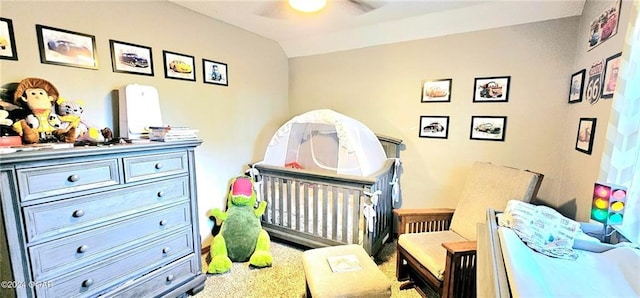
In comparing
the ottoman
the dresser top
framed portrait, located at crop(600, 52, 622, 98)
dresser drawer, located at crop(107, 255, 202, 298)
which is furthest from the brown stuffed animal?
framed portrait, located at crop(600, 52, 622, 98)

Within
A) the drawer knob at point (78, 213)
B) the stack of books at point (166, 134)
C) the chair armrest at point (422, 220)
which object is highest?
the stack of books at point (166, 134)

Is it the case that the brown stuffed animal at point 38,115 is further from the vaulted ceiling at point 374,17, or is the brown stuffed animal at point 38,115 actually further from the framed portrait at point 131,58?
the vaulted ceiling at point 374,17

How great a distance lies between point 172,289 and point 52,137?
51.1 inches

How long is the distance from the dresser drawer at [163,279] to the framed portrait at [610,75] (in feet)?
9.75

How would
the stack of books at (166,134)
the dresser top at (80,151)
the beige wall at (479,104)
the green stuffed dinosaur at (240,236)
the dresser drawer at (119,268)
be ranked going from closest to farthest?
the dresser top at (80,151) < the dresser drawer at (119,268) < the stack of books at (166,134) < the beige wall at (479,104) < the green stuffed dinosaur at (240,236)

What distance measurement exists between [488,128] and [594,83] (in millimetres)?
839

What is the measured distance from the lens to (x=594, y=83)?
5.56 ft

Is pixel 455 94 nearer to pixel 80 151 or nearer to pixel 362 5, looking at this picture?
pixel 362 5

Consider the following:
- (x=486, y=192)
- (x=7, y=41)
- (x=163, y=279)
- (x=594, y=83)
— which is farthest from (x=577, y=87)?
(x=7, y=41)

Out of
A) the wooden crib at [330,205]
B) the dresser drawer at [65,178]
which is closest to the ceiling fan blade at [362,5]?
the wooden crib at [330,205]

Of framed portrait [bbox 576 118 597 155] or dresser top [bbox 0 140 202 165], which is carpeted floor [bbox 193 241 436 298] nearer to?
dresser top [bbox 0 140 202 165]

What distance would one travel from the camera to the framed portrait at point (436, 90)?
263 cm

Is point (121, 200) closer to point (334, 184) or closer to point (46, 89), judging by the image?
point (46, 89)


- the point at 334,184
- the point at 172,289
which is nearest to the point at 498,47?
the point at 334,184
